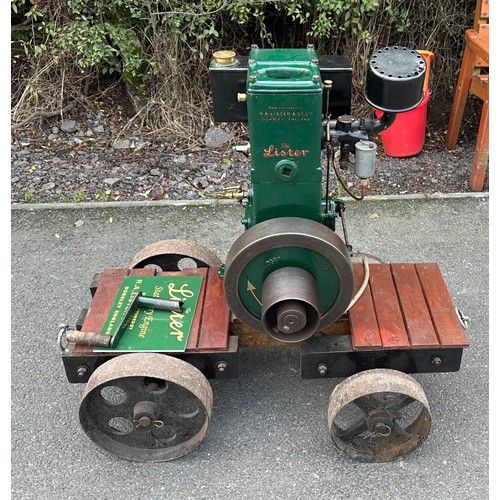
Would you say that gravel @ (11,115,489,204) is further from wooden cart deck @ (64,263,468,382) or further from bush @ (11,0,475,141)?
wooden cart deck @ (64,263,468,382)

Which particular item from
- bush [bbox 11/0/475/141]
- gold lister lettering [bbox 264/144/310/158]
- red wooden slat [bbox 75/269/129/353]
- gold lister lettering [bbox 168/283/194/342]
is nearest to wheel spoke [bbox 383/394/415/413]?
gold lister lettering [bbox 168/283/194/342]

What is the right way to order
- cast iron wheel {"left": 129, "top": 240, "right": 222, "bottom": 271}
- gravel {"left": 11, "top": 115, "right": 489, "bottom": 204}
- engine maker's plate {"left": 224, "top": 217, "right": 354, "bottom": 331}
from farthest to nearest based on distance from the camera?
gravel {"left": 11, "top": 115, "right": 489, "bottom": 204} → cast iron wheel {"left": 129, "top": 240, "right": 222, "bottom": 271} → engine maker's plate {"left": 224, "top": 217, "right": 354, "bottom": 331}

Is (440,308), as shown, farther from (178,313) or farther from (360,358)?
(178,313)

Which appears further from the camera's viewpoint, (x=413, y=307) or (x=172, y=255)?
(x=172, y=255)

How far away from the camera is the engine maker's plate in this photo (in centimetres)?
240

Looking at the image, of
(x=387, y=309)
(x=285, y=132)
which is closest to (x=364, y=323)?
(x=387, y=309)

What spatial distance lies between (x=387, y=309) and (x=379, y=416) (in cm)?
50

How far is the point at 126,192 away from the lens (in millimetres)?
4766

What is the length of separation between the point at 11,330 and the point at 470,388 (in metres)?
2.66

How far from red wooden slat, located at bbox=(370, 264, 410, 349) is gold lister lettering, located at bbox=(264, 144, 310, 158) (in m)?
0.85

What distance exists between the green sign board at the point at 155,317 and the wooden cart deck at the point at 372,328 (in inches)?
1.6

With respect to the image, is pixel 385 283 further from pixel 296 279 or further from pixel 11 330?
pixel 11 330

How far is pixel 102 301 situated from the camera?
9.45 ft

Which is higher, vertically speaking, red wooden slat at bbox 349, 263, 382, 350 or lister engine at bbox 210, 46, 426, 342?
lister engine at bbox 210, 46, 426, 342
